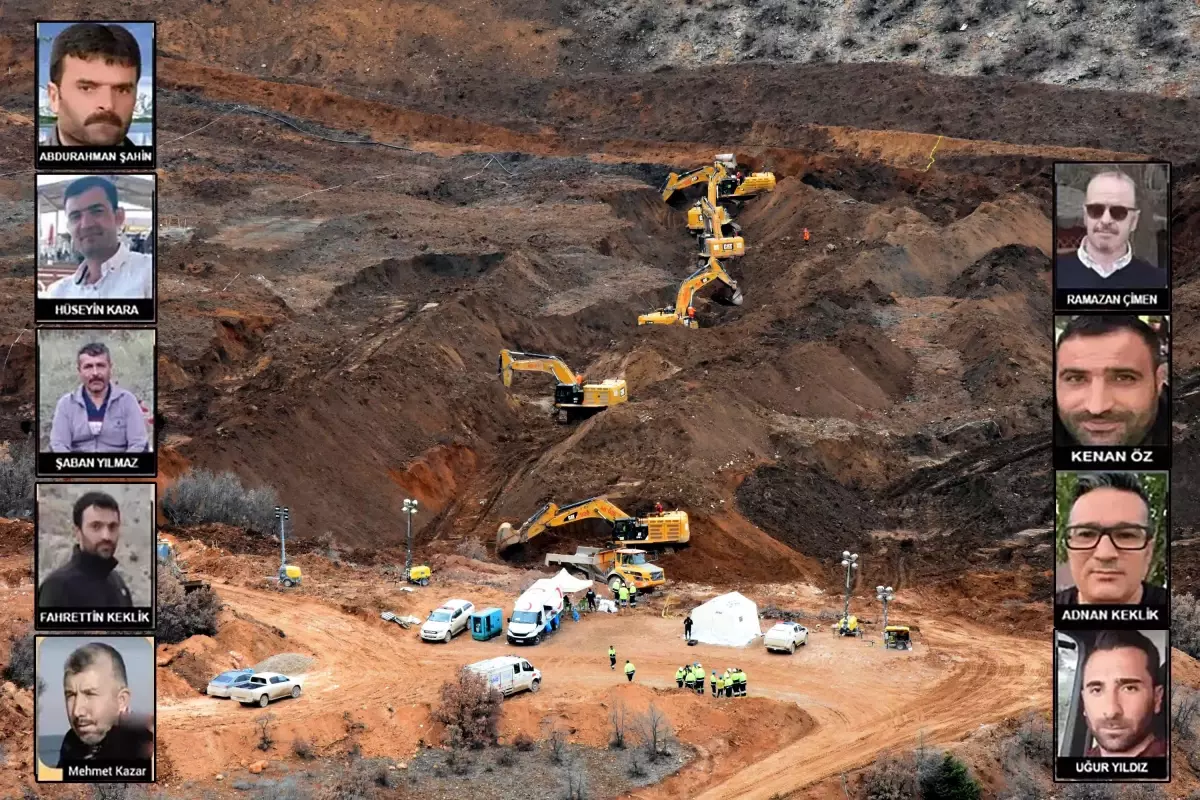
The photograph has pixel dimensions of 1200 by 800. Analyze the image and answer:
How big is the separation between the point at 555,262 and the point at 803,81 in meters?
37.0

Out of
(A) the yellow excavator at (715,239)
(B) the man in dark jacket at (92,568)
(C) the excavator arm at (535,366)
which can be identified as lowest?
(B) the man in dark jacket at (92,568)

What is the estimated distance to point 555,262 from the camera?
249 ft

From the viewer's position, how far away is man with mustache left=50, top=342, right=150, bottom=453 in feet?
57.5

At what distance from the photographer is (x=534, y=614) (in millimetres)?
36375

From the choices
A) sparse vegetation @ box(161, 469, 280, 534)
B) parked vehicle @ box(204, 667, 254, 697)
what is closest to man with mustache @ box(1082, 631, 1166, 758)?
parked vehicle @ box(204, 667, 254, 697)

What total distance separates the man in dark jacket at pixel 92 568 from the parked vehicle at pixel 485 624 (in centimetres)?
1842

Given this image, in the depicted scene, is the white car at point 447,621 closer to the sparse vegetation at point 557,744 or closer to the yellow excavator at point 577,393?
the sparse vegetation at point 557,744

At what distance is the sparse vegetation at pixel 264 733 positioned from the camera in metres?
28.5

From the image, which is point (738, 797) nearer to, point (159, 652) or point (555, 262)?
point (159, 652)

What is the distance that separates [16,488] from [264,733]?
15.9m

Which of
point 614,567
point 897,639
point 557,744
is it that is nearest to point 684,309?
point 614,567

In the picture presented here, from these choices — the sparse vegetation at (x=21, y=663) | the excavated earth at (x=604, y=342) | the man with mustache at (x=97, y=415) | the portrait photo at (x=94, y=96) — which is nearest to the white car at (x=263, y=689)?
the excavated earth at (x=604, y=342)

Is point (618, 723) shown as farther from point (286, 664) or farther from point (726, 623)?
point (726, 623)

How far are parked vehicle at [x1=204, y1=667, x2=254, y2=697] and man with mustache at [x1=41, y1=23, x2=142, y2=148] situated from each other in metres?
14.9
